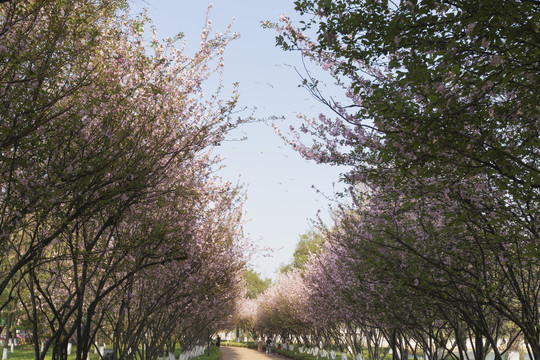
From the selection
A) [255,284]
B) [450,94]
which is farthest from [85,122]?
[255,284]

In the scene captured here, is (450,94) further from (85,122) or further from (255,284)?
(255,284)

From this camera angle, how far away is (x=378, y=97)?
592 centimetres

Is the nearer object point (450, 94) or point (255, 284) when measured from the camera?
point (450, 94)

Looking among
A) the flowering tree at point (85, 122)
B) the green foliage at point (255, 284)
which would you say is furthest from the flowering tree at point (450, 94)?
the green foliage at point (255, 284)

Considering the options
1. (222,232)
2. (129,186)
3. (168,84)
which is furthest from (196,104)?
(222,232)

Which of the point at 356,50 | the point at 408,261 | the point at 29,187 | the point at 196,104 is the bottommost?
the point at 408,261

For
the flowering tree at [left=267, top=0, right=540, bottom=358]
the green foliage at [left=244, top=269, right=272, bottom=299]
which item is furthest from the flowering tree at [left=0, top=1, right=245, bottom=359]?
the green foliage at [left=244, top=269, right=272, bottom=299]

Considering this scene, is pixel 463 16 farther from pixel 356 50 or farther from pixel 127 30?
pixel 127 30

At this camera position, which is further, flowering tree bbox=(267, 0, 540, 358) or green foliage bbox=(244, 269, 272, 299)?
green foliage bbox=(244, 269, 272, 299)

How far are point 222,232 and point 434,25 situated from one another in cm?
1080

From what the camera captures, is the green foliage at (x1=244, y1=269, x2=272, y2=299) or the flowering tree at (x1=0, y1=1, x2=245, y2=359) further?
the green foliage at (x1=244, y1=269, x2=272, y2=299)

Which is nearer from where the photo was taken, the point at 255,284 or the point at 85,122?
the point at 85,122

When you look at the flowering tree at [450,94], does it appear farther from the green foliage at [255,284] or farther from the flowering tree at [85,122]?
the green foliage at [255,284]

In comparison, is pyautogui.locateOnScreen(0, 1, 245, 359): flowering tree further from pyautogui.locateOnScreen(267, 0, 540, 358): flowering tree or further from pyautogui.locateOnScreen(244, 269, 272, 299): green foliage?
pyautogui.locateOnScreen(244, 269, 272, 299): green foliage
